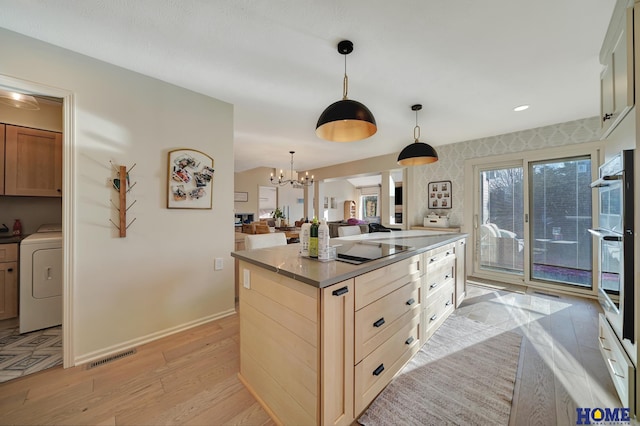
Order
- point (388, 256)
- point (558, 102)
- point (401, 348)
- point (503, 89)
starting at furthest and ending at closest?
point (558, 102), point (503, 89), point (401, 348), point (388, 256)

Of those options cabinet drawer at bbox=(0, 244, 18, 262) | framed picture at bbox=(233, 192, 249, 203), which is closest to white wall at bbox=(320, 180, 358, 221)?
framed picture at bbox=(233, 192, 249, 203)

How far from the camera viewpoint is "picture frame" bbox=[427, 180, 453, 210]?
4566mm

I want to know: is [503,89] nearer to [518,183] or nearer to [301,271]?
[518,183]

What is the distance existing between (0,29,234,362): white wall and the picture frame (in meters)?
3.88

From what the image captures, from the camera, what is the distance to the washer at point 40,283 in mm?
2309

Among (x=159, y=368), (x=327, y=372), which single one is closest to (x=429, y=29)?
(x=327, y=372)

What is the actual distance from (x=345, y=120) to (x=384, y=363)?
1.60 m

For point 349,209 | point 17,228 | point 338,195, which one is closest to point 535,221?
point 17,228

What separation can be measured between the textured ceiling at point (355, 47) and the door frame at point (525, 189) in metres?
0.55

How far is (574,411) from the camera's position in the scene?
1.45 meters

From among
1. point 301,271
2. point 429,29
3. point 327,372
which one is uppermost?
point 429,29

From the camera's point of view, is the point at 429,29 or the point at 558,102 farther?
the point at 558,102

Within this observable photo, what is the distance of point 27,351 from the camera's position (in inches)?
80.9

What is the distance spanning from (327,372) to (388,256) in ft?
2.61
